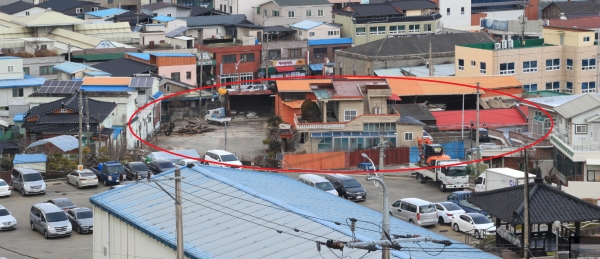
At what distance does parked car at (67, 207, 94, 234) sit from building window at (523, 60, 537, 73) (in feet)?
70.9

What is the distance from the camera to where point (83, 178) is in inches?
1022

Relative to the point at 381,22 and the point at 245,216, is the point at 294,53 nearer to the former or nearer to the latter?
the point at 381,22

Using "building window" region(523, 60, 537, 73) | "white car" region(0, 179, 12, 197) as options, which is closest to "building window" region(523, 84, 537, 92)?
"building window" region(523, 60, 537, 73)

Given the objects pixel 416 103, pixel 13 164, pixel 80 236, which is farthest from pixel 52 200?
pixel 416 103

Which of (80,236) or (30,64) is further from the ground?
(30,64)

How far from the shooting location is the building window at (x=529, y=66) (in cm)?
3978

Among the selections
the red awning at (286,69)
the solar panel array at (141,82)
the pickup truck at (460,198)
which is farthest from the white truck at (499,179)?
the red awning at (286,69)

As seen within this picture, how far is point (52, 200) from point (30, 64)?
61.1ft

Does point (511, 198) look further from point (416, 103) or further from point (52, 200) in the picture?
point (416, 103)

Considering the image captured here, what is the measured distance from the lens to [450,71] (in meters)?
42.3

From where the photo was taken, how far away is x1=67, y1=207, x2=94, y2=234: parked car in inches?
845

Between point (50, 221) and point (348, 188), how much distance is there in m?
6.76

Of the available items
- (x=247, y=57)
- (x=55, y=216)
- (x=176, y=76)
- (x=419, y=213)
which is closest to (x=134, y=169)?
(x=55, y=216)

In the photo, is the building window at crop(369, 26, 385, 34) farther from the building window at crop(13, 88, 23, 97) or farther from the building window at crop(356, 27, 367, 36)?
the building window at crop(13, 88, 23, 97)
